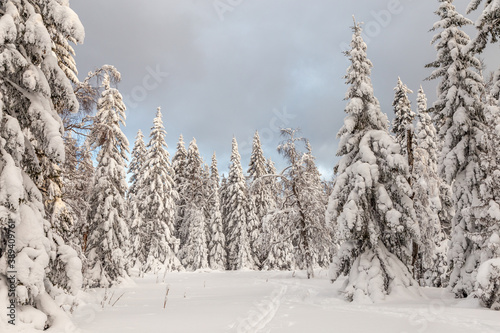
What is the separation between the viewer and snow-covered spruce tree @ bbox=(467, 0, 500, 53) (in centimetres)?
927

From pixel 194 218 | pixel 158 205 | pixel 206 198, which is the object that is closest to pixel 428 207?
pixel 158 205

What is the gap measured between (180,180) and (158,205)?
12.9 m

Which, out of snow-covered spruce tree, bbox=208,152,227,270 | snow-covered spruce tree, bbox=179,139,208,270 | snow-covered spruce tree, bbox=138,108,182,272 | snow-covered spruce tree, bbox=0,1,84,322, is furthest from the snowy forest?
snow-covered spruce tree, bbox=208,152,227,270

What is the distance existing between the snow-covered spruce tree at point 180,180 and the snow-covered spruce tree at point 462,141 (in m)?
35.5

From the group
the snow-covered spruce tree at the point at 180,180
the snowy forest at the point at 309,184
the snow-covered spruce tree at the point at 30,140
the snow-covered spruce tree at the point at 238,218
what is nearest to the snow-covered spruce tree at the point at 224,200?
the snow-covered spruce tree at the point at 238,218

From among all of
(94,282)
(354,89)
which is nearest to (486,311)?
(354,89)

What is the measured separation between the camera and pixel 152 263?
34281 mm

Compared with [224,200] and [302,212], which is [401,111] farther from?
[224,200]

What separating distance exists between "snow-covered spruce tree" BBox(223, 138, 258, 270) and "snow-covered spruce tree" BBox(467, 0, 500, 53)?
3326cm

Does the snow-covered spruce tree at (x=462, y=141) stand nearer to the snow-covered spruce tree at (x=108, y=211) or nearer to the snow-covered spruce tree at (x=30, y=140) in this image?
the snow-covered spruce tree at (x=30, y=140)

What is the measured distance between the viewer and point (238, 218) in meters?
42.6

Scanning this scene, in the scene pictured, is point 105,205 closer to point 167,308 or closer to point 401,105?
point 167,308

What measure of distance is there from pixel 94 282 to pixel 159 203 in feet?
54.1

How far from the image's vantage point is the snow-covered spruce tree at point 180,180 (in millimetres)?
46594
